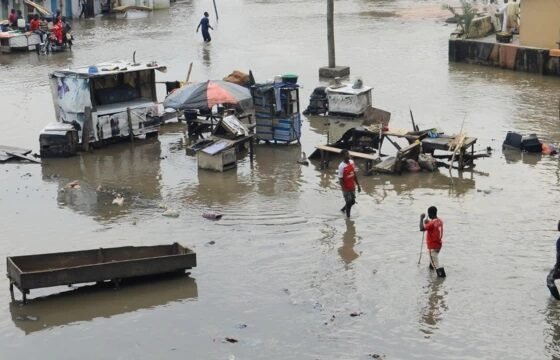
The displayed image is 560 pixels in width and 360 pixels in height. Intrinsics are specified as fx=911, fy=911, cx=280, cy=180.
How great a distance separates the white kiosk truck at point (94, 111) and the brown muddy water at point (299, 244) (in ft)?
1.38

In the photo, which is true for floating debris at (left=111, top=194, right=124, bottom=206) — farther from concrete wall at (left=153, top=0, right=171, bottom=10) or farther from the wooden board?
concrete wall at (left=153, top=0, right=171, bottom=10)

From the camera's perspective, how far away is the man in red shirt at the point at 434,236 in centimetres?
1323

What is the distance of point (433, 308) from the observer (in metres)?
12.5

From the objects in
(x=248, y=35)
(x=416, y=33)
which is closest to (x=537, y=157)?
(x=416, y=33)

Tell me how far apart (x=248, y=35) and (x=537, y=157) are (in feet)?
74.7

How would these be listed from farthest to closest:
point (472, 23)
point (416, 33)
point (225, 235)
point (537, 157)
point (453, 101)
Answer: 1. point (416, 33)
2. point (472, 23)
3. point (453, 101)
4. point (537, 157)
5. point (225, 235)

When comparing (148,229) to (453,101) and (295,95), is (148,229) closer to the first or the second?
(295,95)

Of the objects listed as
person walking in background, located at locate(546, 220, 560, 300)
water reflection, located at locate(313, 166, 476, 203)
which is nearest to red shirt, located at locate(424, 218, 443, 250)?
person walking in background, located at locate(546, 220, 560, 300)

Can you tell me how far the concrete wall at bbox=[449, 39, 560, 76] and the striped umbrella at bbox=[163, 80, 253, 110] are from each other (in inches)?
479

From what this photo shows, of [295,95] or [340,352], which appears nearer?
[340,352]

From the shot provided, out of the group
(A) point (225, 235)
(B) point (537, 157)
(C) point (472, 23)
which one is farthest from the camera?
(C) point (472, 23)

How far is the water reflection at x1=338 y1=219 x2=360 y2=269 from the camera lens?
14.4 m

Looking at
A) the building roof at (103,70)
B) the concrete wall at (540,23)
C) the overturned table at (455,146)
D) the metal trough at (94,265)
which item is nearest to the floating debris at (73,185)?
the building roof at (103,70)

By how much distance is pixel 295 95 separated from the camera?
20.8 meters
